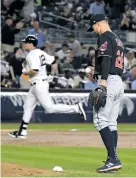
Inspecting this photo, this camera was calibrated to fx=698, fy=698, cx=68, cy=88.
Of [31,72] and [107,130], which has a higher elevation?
[31,72]

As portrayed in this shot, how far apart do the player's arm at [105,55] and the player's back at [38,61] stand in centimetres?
504

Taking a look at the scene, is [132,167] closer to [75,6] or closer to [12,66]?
[12,66]

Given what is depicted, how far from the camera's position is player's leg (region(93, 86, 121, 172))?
9.16 metres

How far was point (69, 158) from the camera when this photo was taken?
36.0 ft

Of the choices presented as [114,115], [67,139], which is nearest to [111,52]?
[114,115]

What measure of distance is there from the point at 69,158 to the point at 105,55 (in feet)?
8.20

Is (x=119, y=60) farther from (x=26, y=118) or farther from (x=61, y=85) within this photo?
(x=61, y=85)

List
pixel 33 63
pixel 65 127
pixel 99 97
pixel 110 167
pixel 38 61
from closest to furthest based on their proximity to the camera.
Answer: pixel 99 97, pixel 110 167, pixel 33 63, pixel 38 61, pixel 65 127

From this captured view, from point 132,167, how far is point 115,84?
128 cm

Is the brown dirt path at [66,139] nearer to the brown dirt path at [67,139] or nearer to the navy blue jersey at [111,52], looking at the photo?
the brown dirt path at [67,139]

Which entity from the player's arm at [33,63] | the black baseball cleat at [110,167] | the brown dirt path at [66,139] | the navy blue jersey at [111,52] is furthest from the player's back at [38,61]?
the black baseball cleat at [110,167]

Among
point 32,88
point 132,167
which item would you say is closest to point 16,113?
point 32,88

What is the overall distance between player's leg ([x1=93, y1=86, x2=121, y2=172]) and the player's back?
5.00 meters

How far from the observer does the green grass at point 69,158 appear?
9.32 m
